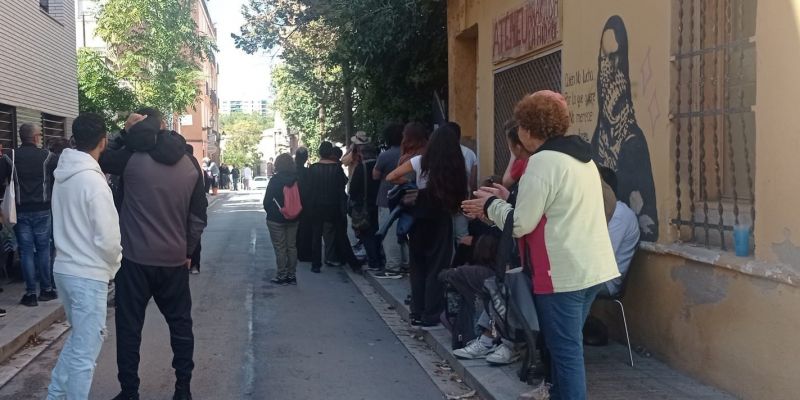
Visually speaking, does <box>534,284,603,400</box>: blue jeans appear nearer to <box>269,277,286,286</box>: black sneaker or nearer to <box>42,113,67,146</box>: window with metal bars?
<box>269,277,286,286</box>: black sneaker

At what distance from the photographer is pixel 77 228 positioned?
4594 millimetres

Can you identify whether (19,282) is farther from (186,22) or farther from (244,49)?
(186,22)

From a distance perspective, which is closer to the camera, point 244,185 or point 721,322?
point 721,322

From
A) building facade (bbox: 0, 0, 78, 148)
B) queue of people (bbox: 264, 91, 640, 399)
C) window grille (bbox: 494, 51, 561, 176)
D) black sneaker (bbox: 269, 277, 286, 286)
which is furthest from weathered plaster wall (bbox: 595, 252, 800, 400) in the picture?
building facade (bbox: 0, 0, 78, 148)

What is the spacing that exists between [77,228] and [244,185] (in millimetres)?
54336

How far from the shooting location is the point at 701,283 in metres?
5.35

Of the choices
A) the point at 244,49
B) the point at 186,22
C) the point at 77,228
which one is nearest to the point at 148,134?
the point at 77,228

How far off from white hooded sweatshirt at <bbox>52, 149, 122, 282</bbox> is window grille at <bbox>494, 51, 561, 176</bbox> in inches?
190

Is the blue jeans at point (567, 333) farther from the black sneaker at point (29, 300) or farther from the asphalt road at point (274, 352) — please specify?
the black sneaker at point (29, 300)

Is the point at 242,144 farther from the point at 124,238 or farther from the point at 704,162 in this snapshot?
the point at 704,162

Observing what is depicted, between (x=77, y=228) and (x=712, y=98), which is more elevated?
(x=712, y=98)

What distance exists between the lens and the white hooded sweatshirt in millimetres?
4562

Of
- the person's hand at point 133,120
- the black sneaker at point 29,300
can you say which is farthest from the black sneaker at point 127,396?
the black sneaker at point 29,300

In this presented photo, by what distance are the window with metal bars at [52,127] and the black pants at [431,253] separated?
405 inches
